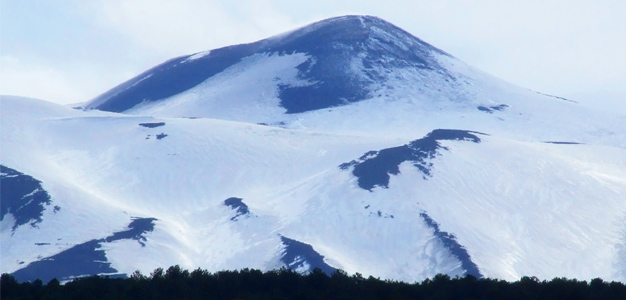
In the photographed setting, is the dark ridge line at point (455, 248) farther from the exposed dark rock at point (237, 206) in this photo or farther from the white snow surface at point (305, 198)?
the exposed dark rock at point (237, 206)

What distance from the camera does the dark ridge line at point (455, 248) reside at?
250 feet

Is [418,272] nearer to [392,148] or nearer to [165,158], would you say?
[392,148]

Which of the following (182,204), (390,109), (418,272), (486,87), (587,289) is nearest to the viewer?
(587,289)

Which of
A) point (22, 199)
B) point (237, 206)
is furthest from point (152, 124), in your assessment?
point (22, 199)

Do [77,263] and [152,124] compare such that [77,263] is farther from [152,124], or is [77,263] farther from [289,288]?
[289,288]

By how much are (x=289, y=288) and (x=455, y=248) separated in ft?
140

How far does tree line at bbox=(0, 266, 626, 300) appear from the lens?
117 feet

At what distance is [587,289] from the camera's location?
121 feet

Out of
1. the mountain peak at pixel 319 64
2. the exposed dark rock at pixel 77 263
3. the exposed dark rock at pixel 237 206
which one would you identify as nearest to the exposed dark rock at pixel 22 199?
the exposed dark rock at pixel 77 263

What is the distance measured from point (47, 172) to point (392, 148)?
1167 inches

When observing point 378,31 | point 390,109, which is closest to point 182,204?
point 390,109

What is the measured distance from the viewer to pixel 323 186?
92.7 meters

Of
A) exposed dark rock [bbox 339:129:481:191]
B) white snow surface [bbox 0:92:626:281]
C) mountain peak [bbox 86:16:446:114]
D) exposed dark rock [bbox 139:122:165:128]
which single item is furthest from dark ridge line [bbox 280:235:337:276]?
mountain peak [bbox 86:16:446:114]

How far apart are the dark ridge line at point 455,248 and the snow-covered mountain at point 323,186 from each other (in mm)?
198
